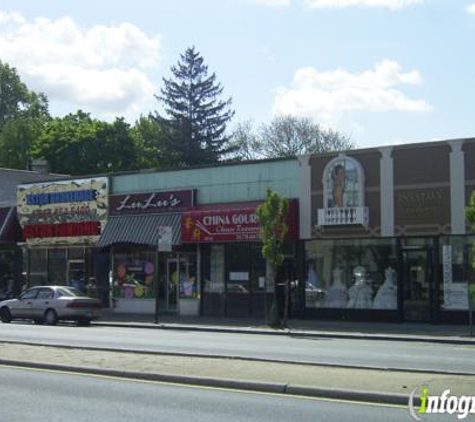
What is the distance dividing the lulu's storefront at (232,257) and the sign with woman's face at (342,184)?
1.40 meters

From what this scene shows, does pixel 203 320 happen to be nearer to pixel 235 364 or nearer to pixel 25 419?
pixel 235 364

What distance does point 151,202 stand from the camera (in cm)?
3112

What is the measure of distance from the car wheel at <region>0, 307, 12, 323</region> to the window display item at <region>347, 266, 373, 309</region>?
12.6 m

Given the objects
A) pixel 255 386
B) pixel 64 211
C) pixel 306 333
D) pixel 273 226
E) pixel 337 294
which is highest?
pixel 64 211

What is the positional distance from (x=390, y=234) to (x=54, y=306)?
39.5 feet

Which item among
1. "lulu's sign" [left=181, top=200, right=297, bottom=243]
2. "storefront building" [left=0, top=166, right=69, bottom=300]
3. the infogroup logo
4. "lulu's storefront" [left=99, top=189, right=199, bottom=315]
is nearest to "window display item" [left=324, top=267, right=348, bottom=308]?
"lulu's sign" [left=181, top=200, right=297, bottom=243]

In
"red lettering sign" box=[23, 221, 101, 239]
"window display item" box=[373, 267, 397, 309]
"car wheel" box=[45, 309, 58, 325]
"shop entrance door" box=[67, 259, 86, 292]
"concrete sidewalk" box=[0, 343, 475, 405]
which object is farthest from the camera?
"shop entrance door" box=[67, 259, 86, 292]

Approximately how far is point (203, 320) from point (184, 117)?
142ft

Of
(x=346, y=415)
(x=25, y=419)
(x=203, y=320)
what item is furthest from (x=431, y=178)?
(x=25, y=419)

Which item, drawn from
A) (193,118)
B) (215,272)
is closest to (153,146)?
(193,118)

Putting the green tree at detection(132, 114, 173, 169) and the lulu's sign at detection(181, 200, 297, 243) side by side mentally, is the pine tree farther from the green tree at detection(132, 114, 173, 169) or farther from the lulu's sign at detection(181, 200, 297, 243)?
the lulu's sign at detection(181, 200, 297, 243)

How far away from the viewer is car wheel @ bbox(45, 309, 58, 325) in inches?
1075

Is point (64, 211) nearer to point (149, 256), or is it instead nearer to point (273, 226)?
point (149, 256)

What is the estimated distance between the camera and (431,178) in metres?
24.9
